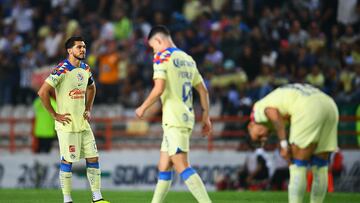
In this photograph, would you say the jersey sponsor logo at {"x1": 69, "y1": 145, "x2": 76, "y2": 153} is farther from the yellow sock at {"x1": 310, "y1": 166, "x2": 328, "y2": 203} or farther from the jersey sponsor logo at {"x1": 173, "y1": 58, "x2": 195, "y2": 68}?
the yellow sock at {"x1": 310, "y1": 166, "x2": 328, "y2": 203}

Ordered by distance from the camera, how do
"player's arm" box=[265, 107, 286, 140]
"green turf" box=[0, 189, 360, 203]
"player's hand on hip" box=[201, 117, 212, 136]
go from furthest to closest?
"green turf" box=[0, 189, 360, 203] < "player's hand on hip" box=[201, 117, 212, 136] < "player's arm" box=[265, 107, 286, 140]

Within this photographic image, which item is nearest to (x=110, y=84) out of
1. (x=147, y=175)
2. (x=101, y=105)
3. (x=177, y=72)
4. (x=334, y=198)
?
(x=101, y=105)

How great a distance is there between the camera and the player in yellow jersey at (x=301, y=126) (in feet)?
39.6

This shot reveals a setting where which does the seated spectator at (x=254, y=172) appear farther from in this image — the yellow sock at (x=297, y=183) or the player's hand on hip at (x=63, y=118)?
the yellow sock at (x=297, y=183)

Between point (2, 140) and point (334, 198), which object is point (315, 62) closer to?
point (334, 198)

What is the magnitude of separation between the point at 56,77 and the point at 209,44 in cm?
1241

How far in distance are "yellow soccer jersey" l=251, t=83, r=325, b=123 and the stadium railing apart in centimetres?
1196

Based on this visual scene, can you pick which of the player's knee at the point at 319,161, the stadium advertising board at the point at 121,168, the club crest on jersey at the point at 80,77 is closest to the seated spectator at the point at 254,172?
the stadium advertising board at the point at 121,168

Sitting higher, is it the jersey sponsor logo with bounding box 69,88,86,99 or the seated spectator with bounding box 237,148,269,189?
the jersey sponsor logo with bounding box 69,88,86,99

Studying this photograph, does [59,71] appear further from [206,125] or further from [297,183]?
[297,183]

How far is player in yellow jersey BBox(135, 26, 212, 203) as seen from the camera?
12508mm

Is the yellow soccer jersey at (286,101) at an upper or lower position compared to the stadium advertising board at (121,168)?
upper

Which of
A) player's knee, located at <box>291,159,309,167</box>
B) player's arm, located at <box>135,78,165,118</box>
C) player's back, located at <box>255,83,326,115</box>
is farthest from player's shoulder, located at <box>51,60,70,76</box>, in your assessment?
player's knee, located at <box>291,159,309,167</box>

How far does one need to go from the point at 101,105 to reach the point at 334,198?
1012cm
